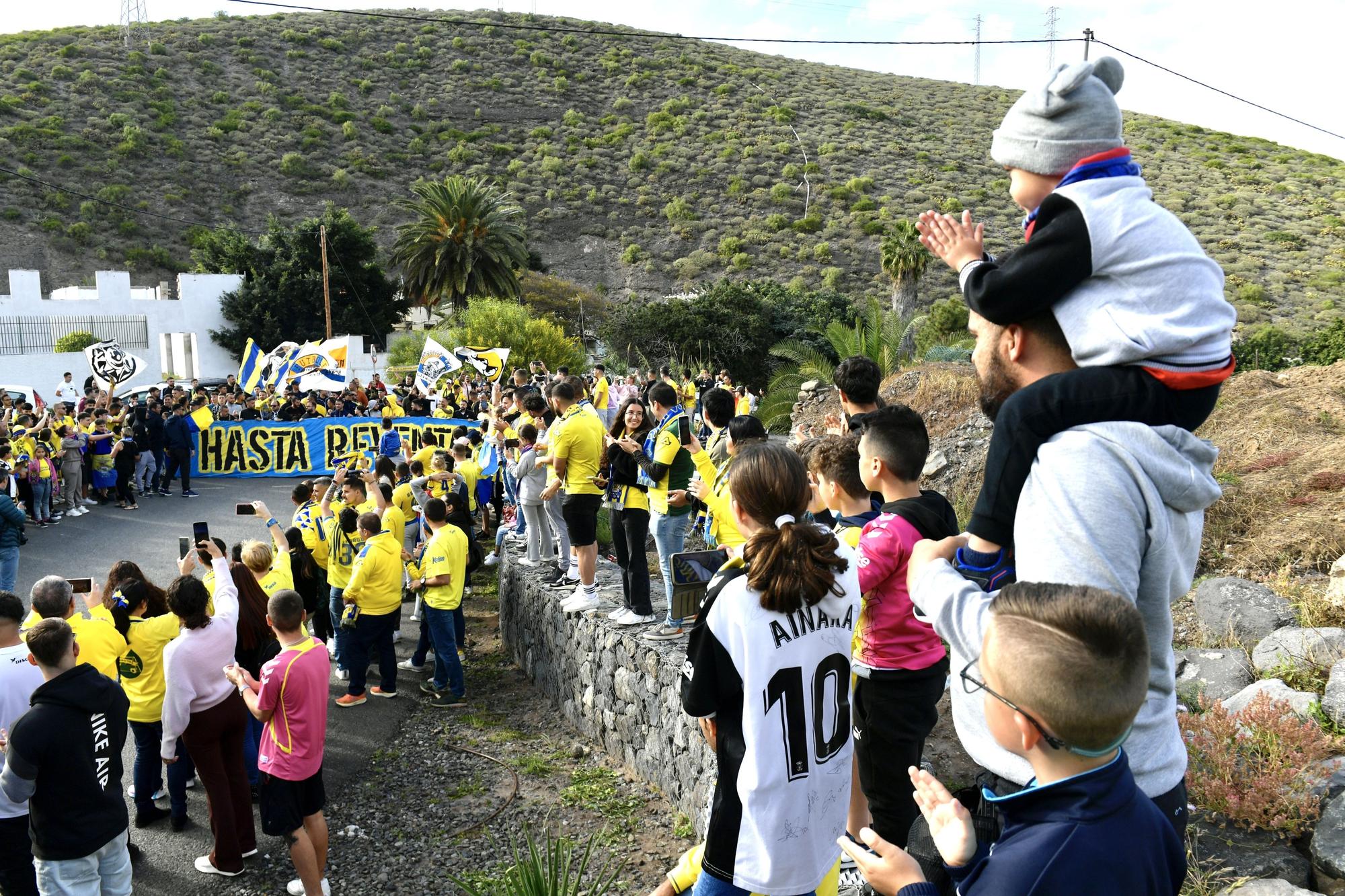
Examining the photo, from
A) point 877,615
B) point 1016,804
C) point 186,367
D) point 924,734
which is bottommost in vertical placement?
point 186,367

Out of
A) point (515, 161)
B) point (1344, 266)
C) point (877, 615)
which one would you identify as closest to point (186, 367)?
point (515, 161)

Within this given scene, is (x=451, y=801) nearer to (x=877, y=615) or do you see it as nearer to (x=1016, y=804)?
(x=877, y=615)

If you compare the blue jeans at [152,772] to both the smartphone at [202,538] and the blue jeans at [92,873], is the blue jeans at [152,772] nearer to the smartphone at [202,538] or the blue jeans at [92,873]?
the smartphone at [202,538]

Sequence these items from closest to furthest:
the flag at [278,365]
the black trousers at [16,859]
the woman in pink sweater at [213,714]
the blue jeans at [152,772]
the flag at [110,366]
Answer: the black trousers at [16,859], the woman in pink sweater at [213,714], the blue jeans at [152,772], the flag at [110,366], the flag at [278,365]

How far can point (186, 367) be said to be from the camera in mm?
34375

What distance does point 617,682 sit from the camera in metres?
7.46

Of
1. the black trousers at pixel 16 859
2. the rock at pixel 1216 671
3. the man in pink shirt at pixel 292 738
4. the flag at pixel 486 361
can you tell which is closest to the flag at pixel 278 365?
the flag at pixel 486 361

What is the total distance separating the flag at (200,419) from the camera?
65.0 feet

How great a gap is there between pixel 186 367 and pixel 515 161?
101 ft

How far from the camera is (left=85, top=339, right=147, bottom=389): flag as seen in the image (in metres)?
18.3

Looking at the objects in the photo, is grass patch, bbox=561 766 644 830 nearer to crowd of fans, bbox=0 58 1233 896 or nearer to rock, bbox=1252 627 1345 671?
crowd of fans, bbox=0 58 1233 896

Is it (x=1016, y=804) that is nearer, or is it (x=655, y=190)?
(x=1016, y=804)

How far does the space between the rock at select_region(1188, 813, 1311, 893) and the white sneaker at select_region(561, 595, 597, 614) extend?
4.87 metres

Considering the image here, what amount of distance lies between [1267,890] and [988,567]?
2964 millimetres
